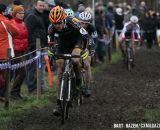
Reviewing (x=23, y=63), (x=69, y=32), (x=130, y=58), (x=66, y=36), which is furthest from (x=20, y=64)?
(x=130, y=58)

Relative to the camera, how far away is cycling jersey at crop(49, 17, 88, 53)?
12.5m

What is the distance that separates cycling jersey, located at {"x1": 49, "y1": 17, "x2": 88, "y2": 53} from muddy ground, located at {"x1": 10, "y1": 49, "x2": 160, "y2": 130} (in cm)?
136

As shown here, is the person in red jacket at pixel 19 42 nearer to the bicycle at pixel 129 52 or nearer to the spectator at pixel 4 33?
the spectator at pixel 4 33

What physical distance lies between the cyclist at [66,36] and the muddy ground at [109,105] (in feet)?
1.94

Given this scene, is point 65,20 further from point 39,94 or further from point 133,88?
point 133,88

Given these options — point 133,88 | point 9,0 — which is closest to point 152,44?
point 9,0

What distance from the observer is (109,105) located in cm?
1435

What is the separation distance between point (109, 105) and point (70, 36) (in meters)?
2.27

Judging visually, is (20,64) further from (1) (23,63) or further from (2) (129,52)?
(2) (129,52)

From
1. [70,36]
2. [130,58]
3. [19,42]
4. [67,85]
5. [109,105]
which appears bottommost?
[109,105]

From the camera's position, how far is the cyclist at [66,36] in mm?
12133

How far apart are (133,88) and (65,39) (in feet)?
17.9

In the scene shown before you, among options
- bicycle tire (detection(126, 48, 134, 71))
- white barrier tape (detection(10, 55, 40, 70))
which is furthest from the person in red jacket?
bicycle tire (detection(126, 48, 134, 71))

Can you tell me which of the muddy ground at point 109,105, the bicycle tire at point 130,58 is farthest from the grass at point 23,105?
the bicycle tire at point 130,58
